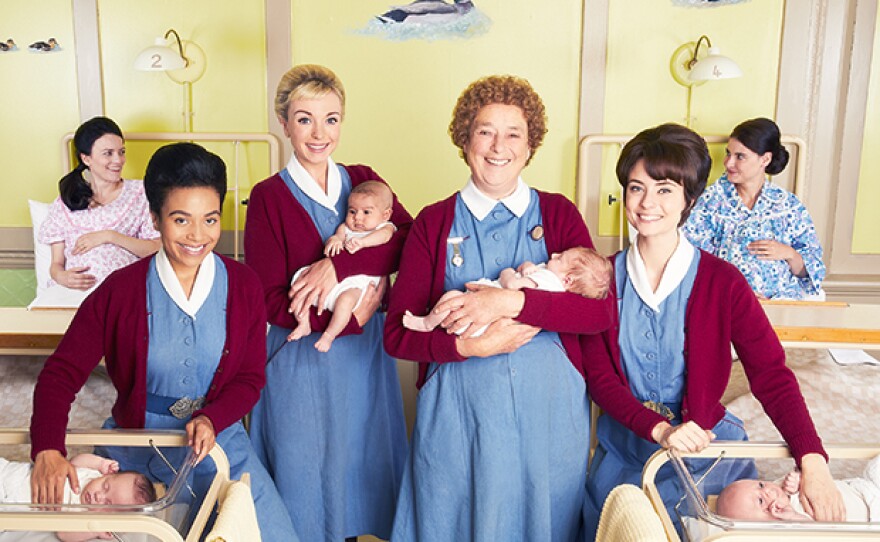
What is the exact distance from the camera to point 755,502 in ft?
4.45

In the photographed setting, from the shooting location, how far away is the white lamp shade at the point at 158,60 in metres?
3.59

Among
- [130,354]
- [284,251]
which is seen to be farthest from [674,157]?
[130,354]

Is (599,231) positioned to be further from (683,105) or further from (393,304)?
(393,304)

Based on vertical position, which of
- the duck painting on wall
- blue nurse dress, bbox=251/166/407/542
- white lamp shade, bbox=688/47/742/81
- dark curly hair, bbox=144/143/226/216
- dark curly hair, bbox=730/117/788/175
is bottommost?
blue nurse dress, bbox=251/166/407/542

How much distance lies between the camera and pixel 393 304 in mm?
1725

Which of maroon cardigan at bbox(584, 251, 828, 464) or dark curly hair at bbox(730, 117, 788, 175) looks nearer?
maroon cardigan at bbox(584, 251, 828, 464)

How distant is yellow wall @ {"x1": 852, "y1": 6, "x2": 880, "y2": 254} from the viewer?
3.99 meters

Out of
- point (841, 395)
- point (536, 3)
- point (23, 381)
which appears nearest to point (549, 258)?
point (841, 395)

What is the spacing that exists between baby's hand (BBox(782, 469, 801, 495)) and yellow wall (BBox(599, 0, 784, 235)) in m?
2.76

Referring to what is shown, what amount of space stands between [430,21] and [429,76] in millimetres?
264

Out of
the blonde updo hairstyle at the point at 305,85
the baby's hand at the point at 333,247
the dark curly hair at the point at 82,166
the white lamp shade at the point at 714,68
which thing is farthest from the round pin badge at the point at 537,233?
the dark curly hair at the point at 82,166

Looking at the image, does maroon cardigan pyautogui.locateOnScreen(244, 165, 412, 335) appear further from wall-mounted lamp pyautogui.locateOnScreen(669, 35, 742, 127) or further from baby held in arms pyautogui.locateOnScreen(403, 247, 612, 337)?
wall-mounted lamp pyautogui.locateOnScreen(669, 35, 742, 127)

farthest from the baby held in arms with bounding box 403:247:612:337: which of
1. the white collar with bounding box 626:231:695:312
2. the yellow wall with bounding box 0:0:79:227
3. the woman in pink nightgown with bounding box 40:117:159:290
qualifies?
the yellow wall with bounding box 0:0:79:227

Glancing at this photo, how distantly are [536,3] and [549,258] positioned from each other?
2.60 metres
